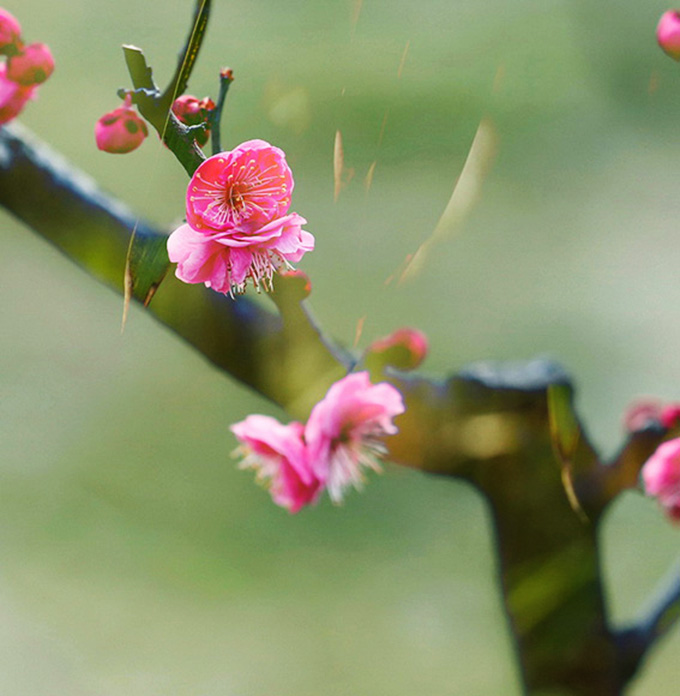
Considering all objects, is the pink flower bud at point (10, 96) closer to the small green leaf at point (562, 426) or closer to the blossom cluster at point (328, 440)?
the blossom cluster at point (328, 440)

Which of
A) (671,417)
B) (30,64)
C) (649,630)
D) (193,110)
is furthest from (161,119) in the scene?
(649,630)

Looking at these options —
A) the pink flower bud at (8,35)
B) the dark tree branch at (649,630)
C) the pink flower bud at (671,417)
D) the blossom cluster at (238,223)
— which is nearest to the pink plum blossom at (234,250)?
the blossom cluster at (238,223)

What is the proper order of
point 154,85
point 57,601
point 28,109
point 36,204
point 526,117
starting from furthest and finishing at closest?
point 526,117
point 28,109
point 57,601
point 36,204
point 154,85

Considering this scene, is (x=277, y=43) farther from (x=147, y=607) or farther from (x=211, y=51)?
(x=147, y=607)

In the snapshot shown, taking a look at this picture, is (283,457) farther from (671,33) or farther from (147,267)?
(671,33)

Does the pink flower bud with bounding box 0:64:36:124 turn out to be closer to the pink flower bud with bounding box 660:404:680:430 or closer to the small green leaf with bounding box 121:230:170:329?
the small green leaf with bounding box 121:230:170:329

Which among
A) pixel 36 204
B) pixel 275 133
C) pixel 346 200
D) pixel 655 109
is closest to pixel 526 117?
pixel 655 109

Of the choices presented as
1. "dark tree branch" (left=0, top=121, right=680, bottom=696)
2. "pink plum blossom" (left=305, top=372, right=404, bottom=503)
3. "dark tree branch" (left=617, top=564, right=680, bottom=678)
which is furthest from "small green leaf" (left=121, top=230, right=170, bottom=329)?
"dark tree branch" (left=617, top=564, right=680, bottom=678)
